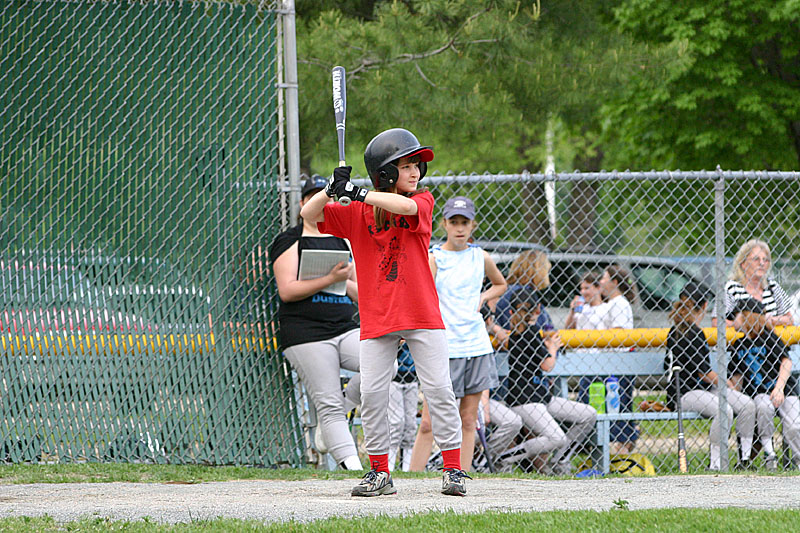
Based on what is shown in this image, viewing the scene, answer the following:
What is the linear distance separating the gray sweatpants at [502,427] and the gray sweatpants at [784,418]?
5.68ft

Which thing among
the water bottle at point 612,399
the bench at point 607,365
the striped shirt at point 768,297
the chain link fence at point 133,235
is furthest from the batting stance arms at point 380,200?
the striped shirt at point 768,297

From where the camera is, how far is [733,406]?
693cm

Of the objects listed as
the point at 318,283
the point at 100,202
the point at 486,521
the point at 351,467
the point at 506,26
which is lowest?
the point at 351,467

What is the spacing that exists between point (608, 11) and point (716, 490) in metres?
12.0

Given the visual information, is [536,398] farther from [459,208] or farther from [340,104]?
[340,104]

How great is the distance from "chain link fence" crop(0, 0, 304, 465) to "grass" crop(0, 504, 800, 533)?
186 centimetres

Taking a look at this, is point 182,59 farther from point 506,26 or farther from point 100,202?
point 506,26

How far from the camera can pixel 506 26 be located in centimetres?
1076

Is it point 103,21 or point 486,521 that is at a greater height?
point 103,21

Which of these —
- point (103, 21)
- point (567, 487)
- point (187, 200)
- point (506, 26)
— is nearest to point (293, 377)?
point (187, 200)

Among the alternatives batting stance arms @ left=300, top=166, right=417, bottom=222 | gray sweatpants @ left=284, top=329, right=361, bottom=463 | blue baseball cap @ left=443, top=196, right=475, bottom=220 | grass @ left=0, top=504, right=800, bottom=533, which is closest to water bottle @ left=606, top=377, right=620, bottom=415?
blue baseball cap @ left=443, top=196, right=475, bottom=220

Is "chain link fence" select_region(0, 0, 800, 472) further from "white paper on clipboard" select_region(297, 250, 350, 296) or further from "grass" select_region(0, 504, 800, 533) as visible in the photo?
"grass" select_region(0, 504, 800, 533)

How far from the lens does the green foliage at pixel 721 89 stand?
15570 millimetres

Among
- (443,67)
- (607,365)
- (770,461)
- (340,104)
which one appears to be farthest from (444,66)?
(340,104)
